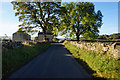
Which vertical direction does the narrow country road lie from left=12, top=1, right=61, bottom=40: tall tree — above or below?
below

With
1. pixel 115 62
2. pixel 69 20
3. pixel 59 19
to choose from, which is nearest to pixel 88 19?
pixel 69 20

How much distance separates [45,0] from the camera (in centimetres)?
2795

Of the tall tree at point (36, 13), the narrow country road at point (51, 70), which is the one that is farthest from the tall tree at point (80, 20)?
the narrow country road at point (51, 70)

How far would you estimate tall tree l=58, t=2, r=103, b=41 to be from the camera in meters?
26.7

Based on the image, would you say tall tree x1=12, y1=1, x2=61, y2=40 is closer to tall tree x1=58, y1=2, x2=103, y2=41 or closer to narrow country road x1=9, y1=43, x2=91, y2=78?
tall tree x1=58, y1=2, x2=103, y2=41

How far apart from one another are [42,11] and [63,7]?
5.90 m

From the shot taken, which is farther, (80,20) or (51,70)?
(80,20)

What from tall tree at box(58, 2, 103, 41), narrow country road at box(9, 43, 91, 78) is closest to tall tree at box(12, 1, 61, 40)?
tall tree at box(58, 2, 103, 41)

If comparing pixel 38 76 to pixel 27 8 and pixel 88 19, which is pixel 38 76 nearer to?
pixel 88 19

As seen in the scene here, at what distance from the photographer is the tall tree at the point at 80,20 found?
26675 millimetres

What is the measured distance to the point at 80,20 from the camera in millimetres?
27859

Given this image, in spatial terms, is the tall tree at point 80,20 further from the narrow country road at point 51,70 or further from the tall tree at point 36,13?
the narrow country road at point 51,70

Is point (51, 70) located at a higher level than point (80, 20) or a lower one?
lower

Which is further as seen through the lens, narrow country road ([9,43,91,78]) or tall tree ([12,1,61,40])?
tall tree ([12,1,61,40])
